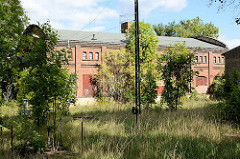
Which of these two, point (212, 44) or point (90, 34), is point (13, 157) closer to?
point (90, 34)

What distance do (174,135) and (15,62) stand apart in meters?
5.32

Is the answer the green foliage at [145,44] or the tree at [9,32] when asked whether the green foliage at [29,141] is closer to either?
the tree at [9,32]

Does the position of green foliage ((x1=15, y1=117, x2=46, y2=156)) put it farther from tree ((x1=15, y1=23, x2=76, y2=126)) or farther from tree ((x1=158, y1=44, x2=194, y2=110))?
tree ((x1=158, y1=44, x2=194, y2=110))

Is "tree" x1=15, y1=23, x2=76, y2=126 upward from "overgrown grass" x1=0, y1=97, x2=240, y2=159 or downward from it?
upward

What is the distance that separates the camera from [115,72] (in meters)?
23.2

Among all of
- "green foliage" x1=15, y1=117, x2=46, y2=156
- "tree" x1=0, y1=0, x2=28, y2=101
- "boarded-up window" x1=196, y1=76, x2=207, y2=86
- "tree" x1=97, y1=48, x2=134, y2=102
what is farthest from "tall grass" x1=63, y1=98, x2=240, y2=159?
"boarded-up window" x1=196, y1=76, x2=207, y2=86

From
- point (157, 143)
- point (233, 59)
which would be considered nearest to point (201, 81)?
point (233, 59)

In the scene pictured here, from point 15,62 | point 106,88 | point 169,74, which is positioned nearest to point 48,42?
point 15,62

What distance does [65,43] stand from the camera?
24094 millimetres

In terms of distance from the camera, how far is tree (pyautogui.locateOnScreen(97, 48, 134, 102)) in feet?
71.5

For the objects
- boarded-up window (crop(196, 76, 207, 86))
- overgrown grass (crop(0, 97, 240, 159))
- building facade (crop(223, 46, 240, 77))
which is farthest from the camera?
boarded-up window (crop(196, 76, 207, 86))

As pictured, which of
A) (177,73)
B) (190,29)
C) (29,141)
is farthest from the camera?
(190,29)

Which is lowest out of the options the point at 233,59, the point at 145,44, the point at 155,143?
the point at 155,143

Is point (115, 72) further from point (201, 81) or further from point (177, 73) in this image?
point (201, 81)
